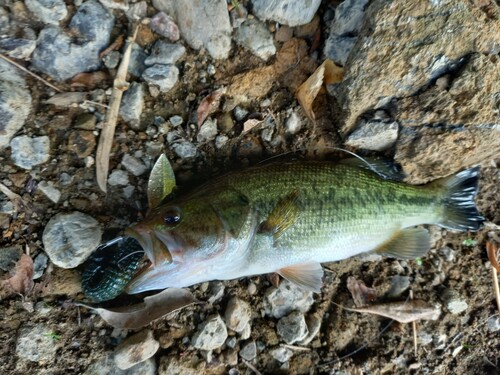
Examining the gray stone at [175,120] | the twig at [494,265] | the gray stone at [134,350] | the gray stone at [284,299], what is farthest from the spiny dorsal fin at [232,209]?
the twig at [494,265]

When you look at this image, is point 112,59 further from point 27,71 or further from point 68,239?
point 68,239

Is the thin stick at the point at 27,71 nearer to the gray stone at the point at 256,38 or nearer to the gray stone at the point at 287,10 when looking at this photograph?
the gray stone at the point at 256,38

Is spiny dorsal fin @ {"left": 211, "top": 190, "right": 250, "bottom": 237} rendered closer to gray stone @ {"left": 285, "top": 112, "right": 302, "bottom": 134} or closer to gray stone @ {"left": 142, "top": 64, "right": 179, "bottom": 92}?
gray stone @ {"left": 285, "top": 112, "right": 302, "bottom": 134}

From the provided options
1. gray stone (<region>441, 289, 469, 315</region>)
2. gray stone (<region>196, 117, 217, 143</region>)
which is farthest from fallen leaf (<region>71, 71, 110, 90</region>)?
gray stone (<region>441, 289, 469, 315</region>)

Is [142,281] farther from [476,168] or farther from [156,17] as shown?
[476,168]

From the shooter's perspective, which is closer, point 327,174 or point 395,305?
point 327,174

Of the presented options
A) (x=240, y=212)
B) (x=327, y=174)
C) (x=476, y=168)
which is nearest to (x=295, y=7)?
(x=327, y=174)
